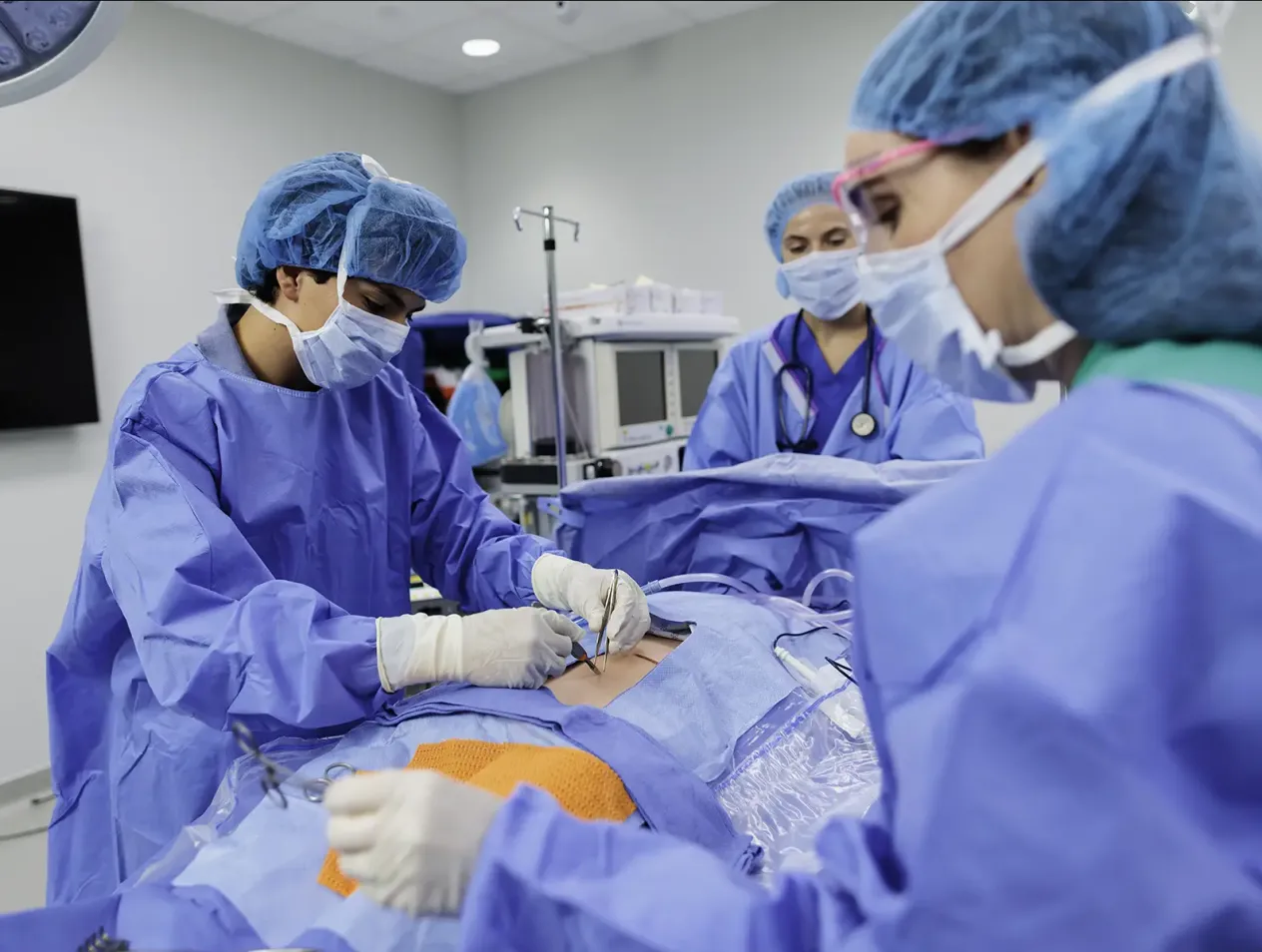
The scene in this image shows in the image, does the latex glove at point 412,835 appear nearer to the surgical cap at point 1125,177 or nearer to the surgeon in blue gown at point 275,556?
the surgeon in blue gown at point 275,556

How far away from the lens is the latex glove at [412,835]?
618 mm

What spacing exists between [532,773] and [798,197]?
4.70 feet

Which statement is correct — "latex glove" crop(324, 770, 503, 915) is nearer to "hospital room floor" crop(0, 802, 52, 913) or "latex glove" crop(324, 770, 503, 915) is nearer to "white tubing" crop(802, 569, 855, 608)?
"white tubing" crop(802, 569, 855, 608)

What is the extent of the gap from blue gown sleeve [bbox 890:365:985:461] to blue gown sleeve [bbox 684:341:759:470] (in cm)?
39

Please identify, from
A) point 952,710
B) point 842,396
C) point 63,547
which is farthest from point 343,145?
point 952,710

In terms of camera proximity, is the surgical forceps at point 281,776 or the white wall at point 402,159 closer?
the surgical forceps at point 281,776

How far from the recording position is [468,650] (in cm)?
107

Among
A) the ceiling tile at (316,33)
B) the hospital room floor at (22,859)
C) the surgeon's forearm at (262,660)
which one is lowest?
the hospital room floor at (22,859)

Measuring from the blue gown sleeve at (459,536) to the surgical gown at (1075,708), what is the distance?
972mm

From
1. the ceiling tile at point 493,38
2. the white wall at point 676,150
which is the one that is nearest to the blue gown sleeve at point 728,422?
the white wall at point 676,150

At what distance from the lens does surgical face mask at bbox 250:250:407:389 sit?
49.6 inches

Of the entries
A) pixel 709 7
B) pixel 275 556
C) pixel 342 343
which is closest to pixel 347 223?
pixel 342 343

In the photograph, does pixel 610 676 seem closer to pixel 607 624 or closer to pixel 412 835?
pixel 607 624

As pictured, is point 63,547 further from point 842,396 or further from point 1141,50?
point 1141,50
